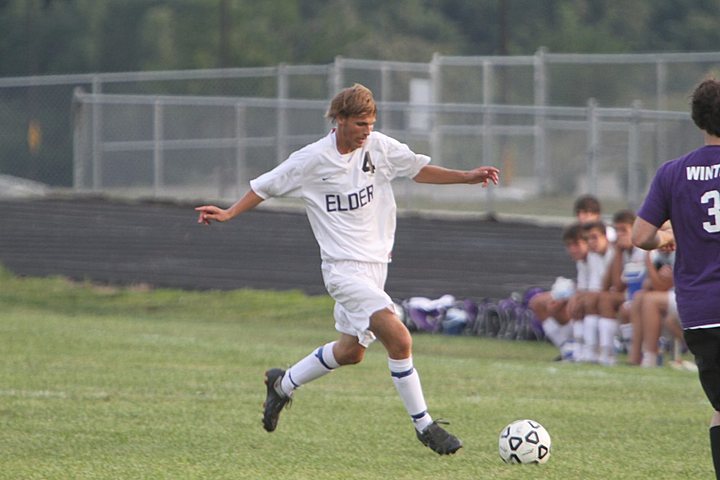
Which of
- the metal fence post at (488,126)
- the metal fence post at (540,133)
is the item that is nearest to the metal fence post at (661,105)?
the metal fence post at (540,133)

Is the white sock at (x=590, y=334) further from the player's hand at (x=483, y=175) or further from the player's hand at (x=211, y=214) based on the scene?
the player's hand at (x=211, y=214)

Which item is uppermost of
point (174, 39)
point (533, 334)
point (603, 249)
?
point (174, 39)

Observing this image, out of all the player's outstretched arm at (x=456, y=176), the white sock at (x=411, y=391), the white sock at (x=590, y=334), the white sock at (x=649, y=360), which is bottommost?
the white sock at (x=649, y=360)

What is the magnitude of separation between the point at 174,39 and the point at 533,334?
31.8 m

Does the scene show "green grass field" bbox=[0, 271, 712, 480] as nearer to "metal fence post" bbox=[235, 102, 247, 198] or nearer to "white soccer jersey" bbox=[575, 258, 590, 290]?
"white soccer jersey" bbox=[575, 258, 590, 290]

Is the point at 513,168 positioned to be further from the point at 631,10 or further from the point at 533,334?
the point at 631,10

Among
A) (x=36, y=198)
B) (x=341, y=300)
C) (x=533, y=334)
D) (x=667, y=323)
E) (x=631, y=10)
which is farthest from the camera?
(x=631, y=10)

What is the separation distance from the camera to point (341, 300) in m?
7.75

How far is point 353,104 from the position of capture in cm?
759

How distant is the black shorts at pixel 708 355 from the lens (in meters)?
5.84

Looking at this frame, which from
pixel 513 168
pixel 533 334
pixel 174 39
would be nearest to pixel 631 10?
pixel 174 39

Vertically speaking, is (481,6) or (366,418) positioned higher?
(481,6)

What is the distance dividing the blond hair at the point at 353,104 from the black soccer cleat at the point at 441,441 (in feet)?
5.66

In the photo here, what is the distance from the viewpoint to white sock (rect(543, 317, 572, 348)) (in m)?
14.2
